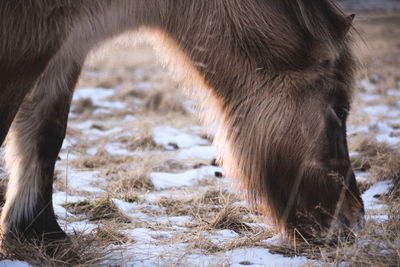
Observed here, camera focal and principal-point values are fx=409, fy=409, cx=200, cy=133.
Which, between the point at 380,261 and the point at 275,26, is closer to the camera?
the point at 380,261

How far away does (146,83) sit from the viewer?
10.2 meters

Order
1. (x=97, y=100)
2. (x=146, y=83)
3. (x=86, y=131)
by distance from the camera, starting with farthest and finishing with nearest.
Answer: (x=146, y=83), (x=97, y=100), (x=86, y=131)

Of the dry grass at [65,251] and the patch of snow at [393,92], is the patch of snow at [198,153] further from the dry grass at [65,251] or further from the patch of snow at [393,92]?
the patch of snow at [393,92]

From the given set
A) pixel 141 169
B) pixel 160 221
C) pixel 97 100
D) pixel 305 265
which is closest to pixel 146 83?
pixel 97 100

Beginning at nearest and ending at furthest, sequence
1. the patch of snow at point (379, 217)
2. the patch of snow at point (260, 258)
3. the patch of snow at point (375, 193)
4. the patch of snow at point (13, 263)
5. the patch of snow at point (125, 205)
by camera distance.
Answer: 1. the patch of snow at point (13, 263)
2. the patch of snow at point (260, 258)
3. the patch of snow at point (379, 217)
4. the patch of snow at point (125, 205)
5. the patch of snow at point (375, 193)

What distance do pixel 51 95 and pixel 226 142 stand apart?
3.50 ft

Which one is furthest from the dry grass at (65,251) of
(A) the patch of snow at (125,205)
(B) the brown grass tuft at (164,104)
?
(B) the brown grass tuft at (164,104)

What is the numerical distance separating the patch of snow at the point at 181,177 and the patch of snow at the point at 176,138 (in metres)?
1.05

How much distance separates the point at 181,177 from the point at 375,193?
68.7 inches

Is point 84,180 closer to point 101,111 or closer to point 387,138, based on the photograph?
point 101,111

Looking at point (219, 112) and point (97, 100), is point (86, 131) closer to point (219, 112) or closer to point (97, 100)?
point (97, 100)

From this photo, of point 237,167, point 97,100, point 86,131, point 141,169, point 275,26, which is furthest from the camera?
point 97,100

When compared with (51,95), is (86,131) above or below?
below

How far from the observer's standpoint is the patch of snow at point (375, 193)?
3.19m
